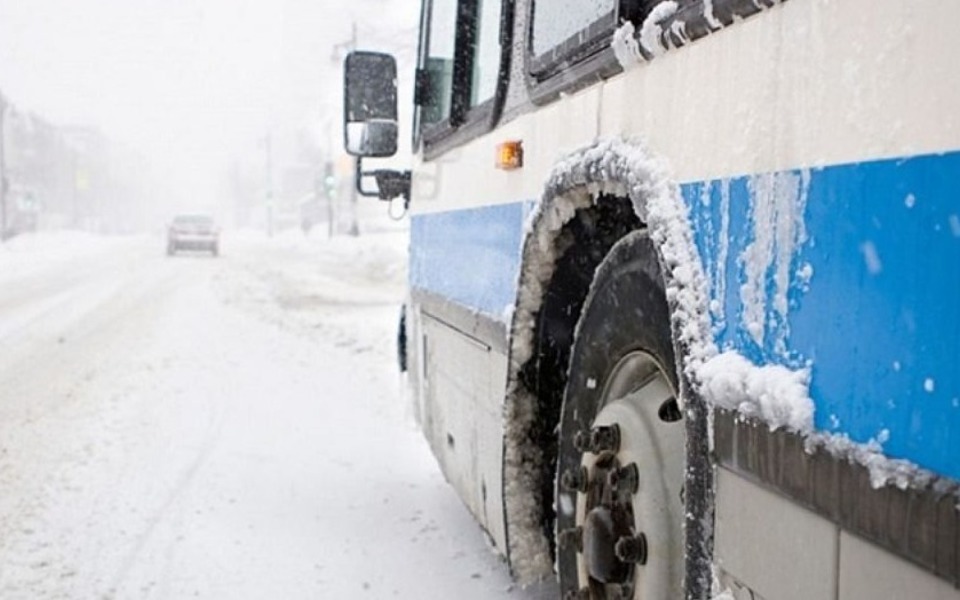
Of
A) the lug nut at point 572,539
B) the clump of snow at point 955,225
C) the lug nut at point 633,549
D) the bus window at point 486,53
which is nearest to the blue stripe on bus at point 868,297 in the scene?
the clump of snow at point 955,225

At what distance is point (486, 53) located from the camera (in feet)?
11.9

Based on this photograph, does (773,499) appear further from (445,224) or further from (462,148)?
(445,224)

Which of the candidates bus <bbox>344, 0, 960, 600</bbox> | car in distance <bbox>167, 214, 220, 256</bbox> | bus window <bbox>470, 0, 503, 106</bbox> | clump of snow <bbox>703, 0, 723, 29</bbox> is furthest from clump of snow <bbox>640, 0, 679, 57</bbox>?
car in distance <bbox>167, 214, 220, 256</bbox>

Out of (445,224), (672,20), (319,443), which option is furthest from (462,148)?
(319,443)

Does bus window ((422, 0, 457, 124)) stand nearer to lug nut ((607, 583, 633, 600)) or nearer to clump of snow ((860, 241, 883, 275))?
lug nut ((607, 583, 633, 600))

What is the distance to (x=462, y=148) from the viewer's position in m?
3.91

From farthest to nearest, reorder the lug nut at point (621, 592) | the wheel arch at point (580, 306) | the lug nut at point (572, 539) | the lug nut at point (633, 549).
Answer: the lug nut at point (572, 539) → the lug nut at point (621, 592) → the lug nut at point (633, 549) → the wheel arch at point (580, 306)

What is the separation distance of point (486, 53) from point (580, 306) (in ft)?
3.96

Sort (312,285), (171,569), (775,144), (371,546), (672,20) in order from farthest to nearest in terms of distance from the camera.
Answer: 1. (312,285)
2. (371,546)
3. (171,569)
4. (672,20)
5. (775,144)

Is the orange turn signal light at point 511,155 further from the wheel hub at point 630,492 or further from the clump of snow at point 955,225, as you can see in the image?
the clump of snow at point 955,225

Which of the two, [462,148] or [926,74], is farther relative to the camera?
[462,148]

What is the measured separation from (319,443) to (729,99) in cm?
538

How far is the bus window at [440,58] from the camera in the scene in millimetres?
4227

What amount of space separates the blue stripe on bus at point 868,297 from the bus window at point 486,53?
6.04ft
